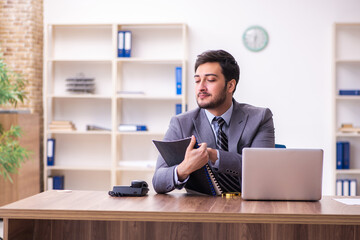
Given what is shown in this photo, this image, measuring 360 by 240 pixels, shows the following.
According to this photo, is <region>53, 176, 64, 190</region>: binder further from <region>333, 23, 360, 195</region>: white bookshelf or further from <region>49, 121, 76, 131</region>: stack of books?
<region>333, 23, 360, 195</region>: white bookshelf

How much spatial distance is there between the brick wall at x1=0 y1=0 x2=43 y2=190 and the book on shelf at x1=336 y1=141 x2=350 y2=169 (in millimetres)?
3457

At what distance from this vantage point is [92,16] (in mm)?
6031

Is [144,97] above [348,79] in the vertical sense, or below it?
below

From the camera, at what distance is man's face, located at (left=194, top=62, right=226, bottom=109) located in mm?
2852

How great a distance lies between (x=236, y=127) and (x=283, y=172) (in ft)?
2.12

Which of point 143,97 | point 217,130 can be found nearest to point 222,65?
point 217,130

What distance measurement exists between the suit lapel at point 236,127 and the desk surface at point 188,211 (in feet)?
1.88

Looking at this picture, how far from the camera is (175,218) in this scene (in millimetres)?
1985

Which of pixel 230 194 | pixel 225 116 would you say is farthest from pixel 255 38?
pixel 230 194

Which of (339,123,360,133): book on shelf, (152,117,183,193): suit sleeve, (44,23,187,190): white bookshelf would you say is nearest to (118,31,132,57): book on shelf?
(44,23,187,190): white bookshelf

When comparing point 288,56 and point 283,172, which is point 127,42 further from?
point 283,172

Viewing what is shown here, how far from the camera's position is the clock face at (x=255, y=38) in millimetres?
5793

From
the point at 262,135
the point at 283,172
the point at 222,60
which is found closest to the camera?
the point at 283,172

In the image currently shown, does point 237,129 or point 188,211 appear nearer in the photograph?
point 188,211
